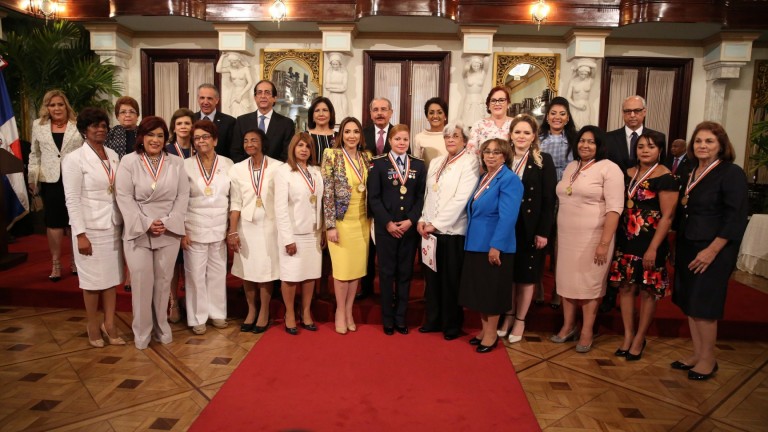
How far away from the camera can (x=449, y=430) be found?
2.50 metres

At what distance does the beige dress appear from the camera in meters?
3.32

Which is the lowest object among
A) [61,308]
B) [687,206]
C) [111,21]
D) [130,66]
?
[61,308]

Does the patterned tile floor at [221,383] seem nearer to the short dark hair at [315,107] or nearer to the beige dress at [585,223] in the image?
the beige dress at [585,223]

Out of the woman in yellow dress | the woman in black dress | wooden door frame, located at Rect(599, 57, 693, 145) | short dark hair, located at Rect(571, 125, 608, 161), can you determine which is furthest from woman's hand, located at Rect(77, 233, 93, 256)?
wooden door frame, located at Rect(599, 57, 693, 145)

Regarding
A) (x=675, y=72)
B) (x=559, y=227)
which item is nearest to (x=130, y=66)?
(x=559, y=227)

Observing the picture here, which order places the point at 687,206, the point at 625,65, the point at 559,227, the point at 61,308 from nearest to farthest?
the point at 687,206
the point at 559,227
the point at 61,308
the point at 625,65

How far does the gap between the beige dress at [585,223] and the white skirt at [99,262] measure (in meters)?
3.09

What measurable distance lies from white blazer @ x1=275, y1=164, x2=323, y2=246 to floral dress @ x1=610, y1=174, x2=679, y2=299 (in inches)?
84.4

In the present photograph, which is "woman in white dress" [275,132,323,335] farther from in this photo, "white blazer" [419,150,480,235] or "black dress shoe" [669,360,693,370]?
"black dress shoe" [669,360,693,370]

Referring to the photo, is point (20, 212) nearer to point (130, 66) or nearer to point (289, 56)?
point (130, 66)

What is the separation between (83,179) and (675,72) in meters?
8.16

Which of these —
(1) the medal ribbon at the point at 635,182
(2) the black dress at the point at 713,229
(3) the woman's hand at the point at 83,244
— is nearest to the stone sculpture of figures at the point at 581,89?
(1) the medal ribbon at the point at 635,182

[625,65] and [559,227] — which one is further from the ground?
[625,65]

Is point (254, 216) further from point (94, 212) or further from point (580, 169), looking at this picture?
point (580, 169)
